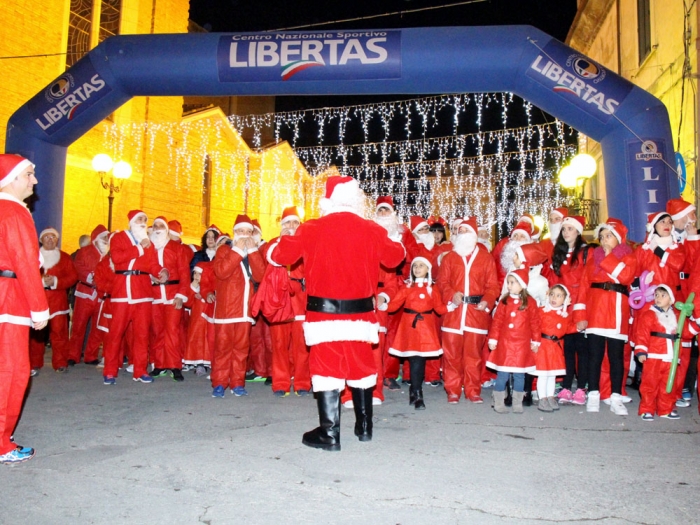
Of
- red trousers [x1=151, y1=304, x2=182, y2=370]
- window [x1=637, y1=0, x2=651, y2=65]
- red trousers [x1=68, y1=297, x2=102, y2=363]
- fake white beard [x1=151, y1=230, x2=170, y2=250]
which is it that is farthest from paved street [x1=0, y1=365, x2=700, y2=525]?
window [x1=637, y1=0, x2=651, y2=65]

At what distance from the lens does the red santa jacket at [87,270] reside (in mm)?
9633

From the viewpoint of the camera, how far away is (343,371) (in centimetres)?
494

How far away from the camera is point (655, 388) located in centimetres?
622

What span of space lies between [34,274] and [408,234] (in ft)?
16.7

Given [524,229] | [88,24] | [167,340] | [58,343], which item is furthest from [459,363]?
[88,24]

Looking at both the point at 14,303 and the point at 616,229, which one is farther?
the point at 616,229

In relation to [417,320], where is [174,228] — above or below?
above

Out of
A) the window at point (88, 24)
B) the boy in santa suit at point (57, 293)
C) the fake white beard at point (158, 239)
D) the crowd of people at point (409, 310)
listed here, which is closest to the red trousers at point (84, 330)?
the boy in santa suit at point (57, 293)

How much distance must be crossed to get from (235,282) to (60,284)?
3.25 metres

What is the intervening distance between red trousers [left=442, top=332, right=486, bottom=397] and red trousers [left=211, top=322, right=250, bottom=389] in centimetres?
238

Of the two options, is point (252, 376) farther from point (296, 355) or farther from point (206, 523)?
point (206, 523)

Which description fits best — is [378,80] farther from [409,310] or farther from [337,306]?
[337,306]

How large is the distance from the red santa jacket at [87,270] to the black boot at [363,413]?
5.91 meters

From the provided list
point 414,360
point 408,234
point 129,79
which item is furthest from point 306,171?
point 414,360
